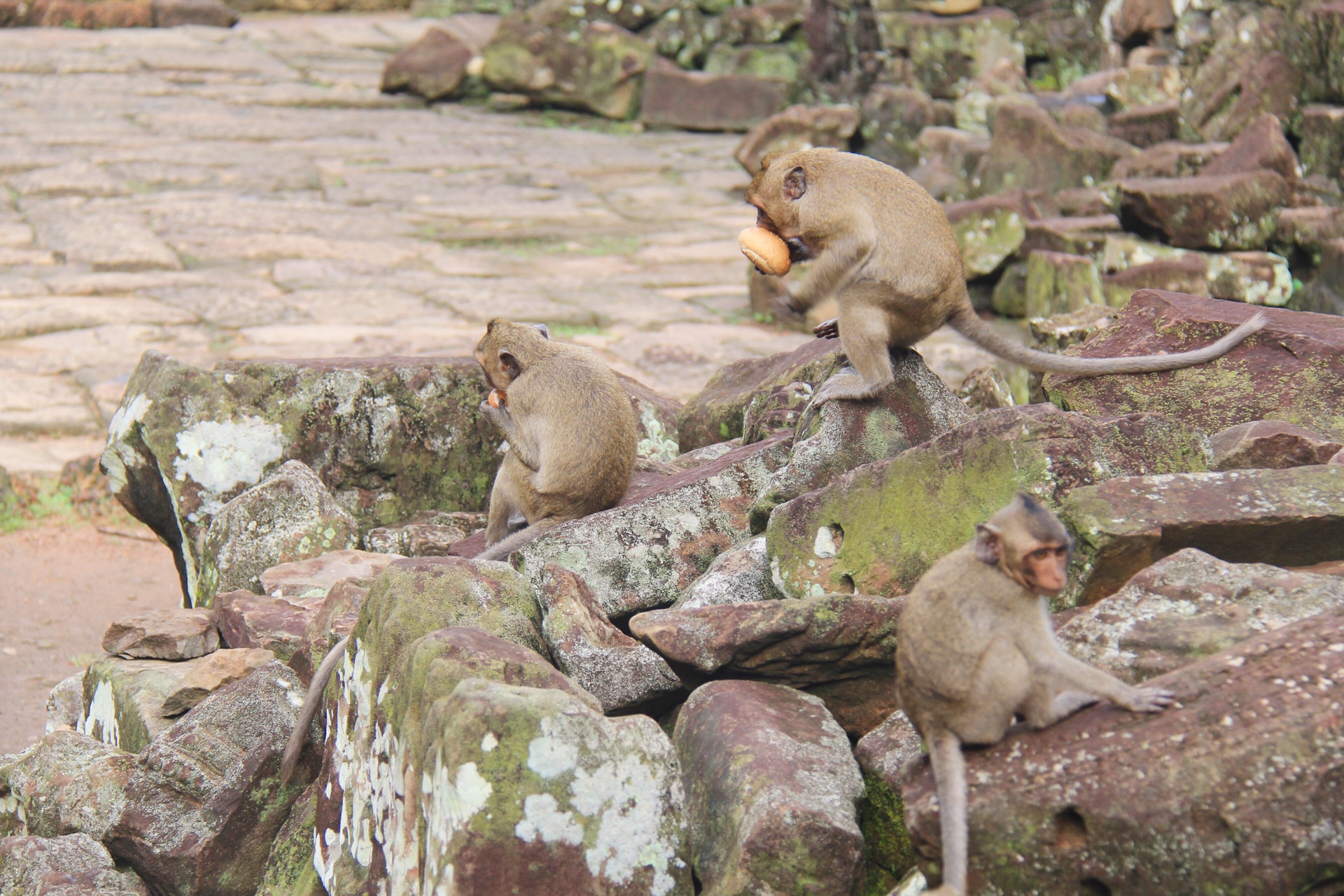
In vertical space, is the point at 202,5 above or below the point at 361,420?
below

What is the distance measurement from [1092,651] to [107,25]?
19862 mm

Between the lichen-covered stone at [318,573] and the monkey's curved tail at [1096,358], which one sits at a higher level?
the monkey's curved tail at [1096,358]

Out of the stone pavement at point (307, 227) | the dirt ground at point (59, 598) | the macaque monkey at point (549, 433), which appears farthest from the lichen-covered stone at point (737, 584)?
the stone pavement at point (307, 227)

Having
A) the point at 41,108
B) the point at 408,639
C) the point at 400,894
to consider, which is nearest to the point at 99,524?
the point at 408,639

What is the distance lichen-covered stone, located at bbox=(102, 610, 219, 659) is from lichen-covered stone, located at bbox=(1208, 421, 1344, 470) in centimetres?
314

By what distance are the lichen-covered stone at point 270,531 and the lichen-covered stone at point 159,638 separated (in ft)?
1.58

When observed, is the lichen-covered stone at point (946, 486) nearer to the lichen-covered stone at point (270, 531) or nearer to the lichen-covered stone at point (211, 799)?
the lichen-covered stone at point (211, 799)

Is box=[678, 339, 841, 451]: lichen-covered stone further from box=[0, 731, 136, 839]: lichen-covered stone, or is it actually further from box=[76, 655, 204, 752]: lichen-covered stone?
box=[0, 731, 136, 839]: lichen-covered stone

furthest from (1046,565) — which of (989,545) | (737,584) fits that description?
(737,584)

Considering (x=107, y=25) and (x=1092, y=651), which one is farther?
(x=107, y=25)

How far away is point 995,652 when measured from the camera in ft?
8.43

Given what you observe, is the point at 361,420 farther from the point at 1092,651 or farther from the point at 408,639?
Answer: the point at 1092,651

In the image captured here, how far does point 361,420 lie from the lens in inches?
208

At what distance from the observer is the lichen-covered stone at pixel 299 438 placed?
5.11m
